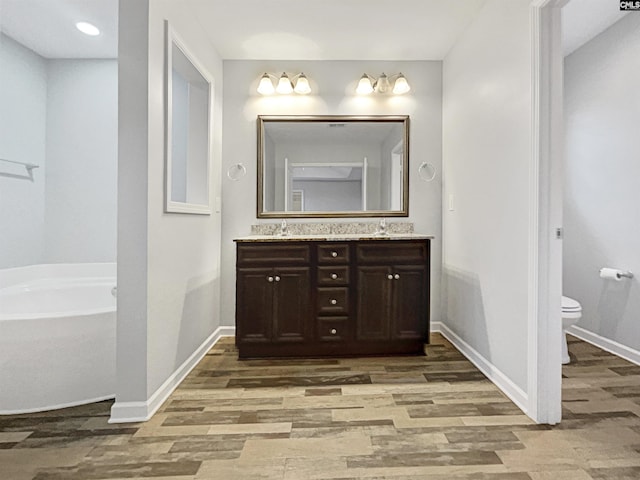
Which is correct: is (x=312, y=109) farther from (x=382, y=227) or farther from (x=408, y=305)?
(x=408, y=305)

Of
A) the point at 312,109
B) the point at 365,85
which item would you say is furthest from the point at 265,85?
the point at 365,85

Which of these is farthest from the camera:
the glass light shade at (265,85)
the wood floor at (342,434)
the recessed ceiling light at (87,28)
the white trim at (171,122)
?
the glass light shade at (265,85)

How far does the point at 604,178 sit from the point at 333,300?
2.33 m

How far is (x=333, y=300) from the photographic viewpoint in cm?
274

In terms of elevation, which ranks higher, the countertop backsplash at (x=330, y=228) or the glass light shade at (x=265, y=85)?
the glass light shade at (x=265, y=85)

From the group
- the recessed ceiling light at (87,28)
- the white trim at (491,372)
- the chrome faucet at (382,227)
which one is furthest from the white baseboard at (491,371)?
the recessed ceiling light at (87,28)

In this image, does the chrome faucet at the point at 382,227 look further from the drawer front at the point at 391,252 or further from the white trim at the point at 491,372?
the white trim at the point at 491,372

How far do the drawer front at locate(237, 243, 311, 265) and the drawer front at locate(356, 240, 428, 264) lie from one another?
444 millimetres

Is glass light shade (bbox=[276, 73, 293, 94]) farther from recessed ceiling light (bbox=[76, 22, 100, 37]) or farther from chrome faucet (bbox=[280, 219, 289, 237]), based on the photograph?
recessed ceiling light (bbox=[76, 22, 100, 37])

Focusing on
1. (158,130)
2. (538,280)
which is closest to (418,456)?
(538,280)

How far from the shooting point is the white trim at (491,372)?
6.52 ft

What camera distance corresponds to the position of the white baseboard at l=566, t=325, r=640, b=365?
268cm

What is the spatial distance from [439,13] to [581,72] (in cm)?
154

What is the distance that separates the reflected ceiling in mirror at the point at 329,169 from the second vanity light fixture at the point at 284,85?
0.72ft
